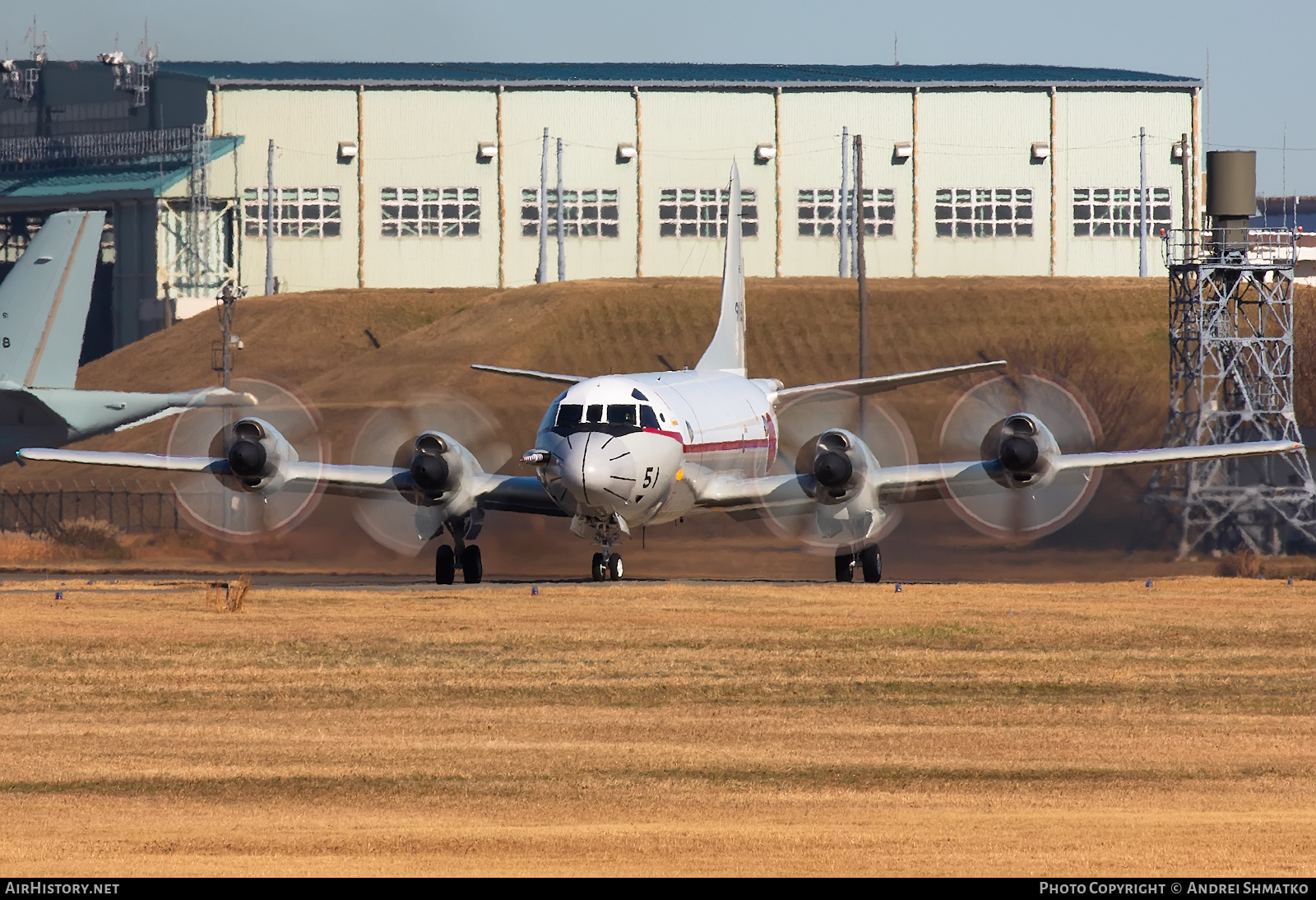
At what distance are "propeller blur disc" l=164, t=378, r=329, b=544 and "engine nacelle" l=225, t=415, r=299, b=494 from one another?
135 centimetres

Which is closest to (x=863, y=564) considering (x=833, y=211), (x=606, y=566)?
(x=606, y=566)

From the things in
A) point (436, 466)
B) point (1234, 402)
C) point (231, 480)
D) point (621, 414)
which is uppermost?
point (1234, 402)

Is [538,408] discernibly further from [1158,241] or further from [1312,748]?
[1312,748]

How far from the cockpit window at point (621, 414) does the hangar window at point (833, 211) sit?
199 feet

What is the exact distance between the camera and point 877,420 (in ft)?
233


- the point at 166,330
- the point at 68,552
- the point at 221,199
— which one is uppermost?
the point at 221,199

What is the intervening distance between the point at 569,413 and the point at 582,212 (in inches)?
2373

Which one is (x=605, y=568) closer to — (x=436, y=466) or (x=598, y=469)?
(x=436, y=466)

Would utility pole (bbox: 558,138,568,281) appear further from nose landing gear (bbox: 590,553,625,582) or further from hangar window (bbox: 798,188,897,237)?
nose landing gear (bbox: 590,553,625,582)

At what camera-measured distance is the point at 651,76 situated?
98625 millimetres

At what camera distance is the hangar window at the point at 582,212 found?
93.9 metres

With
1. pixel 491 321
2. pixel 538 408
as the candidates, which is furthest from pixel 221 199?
pixel 538 408

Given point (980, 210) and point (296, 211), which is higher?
point (980, 210)

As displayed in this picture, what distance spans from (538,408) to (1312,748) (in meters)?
57.1
